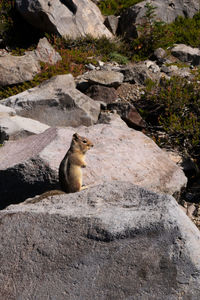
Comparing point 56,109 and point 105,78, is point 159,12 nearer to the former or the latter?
point 105,78

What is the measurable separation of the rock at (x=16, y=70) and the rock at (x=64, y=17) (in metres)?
2.96

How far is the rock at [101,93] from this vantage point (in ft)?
34.7

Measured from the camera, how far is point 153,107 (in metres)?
9.98

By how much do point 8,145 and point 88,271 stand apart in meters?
4.48

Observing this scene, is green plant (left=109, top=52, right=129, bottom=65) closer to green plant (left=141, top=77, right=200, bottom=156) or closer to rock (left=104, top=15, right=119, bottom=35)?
rock (left=104, top=15, right=119, bottom=35)

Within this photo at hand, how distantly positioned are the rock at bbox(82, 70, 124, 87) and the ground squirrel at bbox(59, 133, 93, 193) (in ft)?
19.3

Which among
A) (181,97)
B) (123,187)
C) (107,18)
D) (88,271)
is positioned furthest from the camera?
(107,18)

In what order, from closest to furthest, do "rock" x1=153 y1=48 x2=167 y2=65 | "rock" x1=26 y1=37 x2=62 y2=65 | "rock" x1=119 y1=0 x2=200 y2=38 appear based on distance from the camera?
"rock" x1=26 y1=37 x2=62 y2=65, "rock" x1=153 y1=48 x2=167 y2=65, "rock" x1=119 y1=0 x2=200 y2=38

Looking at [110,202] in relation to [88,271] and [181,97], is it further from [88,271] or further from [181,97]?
[181,97]

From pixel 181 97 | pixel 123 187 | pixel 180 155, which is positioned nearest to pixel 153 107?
pixel 181 97

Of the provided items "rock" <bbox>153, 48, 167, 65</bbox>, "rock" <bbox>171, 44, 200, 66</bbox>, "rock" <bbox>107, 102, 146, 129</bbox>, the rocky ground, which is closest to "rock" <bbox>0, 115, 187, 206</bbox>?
the rocky ground

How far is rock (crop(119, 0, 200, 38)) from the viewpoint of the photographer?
14.7 meters

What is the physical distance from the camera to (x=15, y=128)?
780 centimetres

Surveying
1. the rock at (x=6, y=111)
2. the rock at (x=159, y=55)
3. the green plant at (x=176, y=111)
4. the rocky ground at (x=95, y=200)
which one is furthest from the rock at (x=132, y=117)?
the rock at (x=159, y=55)
